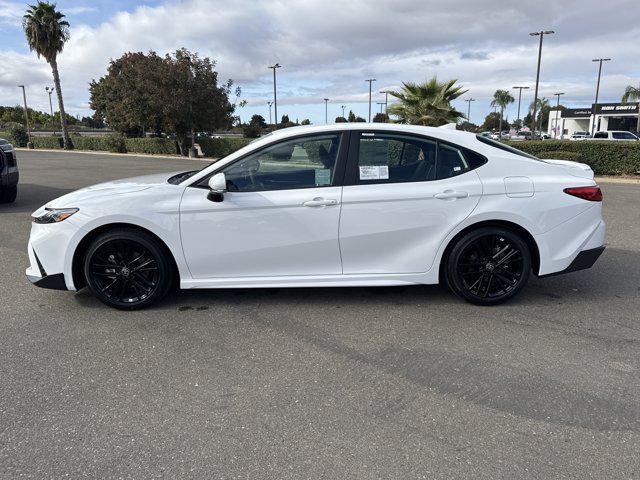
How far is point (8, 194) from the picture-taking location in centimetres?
999

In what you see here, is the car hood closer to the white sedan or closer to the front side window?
the white sedan

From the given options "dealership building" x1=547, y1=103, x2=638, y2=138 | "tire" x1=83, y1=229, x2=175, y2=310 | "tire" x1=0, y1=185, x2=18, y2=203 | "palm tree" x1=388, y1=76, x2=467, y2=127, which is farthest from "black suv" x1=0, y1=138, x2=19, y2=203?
"dealership building" x1=547, y1=103, x2=638, y2=138

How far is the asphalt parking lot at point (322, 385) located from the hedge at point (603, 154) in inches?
628

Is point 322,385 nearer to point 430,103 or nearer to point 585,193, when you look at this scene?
point 585,193

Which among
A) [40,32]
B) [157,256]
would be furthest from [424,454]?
[40,32]

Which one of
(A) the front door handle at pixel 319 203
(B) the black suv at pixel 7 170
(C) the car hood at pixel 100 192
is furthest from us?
(B) the black suv at pixel 7 170

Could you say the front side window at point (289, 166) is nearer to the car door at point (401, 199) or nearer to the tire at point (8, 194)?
the car door at point (401, 199)

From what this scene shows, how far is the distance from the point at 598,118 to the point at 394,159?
2789 inches

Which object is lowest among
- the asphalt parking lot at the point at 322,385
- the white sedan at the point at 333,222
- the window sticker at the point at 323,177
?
the asphalt parking lot at the point at 322,385

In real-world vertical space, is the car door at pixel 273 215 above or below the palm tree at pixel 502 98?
below

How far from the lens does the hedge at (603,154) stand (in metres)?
18.0

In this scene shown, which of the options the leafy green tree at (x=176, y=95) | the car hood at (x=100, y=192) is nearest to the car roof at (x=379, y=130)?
the car hood at (x=100, y=192)

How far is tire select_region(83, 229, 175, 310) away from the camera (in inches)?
160

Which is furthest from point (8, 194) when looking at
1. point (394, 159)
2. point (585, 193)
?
point (585, 193)
